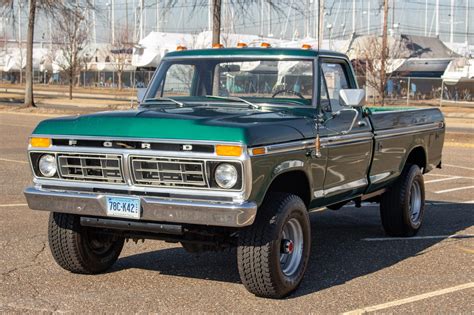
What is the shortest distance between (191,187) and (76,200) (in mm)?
971

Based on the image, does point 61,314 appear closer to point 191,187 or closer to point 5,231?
point 191,187

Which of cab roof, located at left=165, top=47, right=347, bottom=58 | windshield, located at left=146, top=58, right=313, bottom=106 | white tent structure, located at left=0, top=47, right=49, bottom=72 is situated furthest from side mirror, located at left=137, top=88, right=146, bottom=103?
white tent structure, located at left=0, top=47, right=49, bottom=72

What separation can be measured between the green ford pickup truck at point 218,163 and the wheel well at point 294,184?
0.04ft

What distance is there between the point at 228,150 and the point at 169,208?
628 millimetres

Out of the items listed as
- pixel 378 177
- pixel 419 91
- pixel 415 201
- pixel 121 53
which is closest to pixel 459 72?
pixel 419 91

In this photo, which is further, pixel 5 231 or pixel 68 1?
pixel 68 1

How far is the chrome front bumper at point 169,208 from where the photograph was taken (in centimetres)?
567

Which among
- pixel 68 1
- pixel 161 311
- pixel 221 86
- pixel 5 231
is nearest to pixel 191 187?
pixel 161 311

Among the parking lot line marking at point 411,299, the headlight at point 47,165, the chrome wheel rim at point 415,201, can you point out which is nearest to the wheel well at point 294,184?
the parking lot line marking at point 411,299

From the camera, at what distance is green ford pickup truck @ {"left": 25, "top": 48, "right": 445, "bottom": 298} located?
580 centimetres

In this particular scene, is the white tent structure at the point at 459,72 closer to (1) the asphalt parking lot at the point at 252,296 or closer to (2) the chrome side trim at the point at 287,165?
(1) the asphalt parking lot at the point at 252,296

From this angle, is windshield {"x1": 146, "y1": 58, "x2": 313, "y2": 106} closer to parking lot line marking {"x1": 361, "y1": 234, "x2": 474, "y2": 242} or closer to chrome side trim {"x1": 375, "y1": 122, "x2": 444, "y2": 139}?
chrome side trim {"x1": 375, "y1": 122, "x2": 444, "y2": 139}

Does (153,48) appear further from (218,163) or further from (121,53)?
(218,163)

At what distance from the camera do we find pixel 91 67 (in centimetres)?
8106
